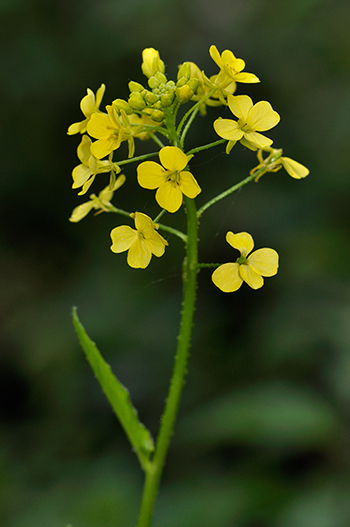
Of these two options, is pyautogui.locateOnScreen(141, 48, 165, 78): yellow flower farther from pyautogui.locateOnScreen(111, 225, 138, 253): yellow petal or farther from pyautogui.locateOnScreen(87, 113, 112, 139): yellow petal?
pyautogui.locateOnScreen(111, 225, 138, 253): yellow petal

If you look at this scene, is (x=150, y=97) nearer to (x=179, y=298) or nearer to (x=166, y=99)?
(x=166, y=99)

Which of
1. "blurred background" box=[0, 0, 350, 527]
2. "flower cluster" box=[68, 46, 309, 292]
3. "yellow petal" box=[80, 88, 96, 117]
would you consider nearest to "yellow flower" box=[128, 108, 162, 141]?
"flower cluster" box=[68, 46, 309, 292]

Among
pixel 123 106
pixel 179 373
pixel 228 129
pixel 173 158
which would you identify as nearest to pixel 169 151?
pixel 173 158

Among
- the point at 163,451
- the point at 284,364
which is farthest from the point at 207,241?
the point at 163,451

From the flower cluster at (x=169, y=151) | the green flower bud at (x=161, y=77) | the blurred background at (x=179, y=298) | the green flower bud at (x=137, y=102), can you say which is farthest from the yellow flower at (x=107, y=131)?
the blurred background at (x=179, y=298)

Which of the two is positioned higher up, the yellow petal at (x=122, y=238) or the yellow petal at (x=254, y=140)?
the yellow petal at (x=254, y=140)

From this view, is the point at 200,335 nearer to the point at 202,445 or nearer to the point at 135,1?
the point at 202,445

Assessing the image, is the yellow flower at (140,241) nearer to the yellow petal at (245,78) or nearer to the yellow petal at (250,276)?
the yellow petal at (250,276)
